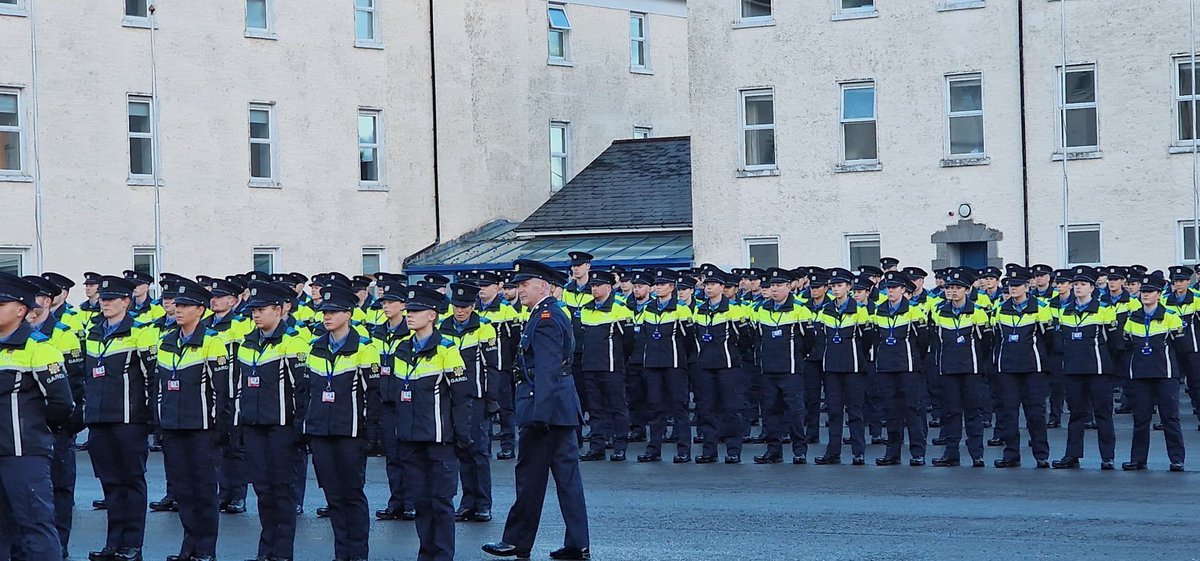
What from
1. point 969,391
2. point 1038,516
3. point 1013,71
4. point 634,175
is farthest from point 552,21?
point 1038,516

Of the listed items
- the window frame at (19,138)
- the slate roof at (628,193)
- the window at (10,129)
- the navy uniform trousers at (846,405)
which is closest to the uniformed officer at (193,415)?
the navy uniform trousers at (846,405)

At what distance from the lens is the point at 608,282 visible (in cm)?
2016

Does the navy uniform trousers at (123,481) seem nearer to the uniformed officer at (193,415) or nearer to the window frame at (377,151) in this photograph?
the uniformed officer at (193,415)

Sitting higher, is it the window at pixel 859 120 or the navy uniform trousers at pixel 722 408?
the window at pixel 859 120

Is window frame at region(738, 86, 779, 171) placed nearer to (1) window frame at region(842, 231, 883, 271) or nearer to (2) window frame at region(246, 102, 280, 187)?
(1) window frame at region(842, 231, 883, 271)

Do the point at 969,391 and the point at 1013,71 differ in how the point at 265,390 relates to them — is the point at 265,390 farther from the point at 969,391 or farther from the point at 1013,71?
the point at 1013,71

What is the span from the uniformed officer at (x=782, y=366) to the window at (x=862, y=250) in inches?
529

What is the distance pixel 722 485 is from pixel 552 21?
26027mm

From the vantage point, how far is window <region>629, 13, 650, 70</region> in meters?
43.6

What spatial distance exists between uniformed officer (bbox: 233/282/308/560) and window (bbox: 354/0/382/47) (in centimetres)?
2553

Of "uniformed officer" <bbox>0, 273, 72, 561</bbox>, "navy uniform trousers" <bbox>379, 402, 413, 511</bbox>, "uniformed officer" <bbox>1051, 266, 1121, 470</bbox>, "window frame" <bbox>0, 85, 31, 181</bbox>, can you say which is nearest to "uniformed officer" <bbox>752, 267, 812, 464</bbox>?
"uniformed officer" <bbox>1051, 266, 1121, 470</bbox>

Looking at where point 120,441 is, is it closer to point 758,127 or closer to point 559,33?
point 758,127

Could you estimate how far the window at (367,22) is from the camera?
3741 cm

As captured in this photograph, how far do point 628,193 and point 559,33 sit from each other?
532 cm
